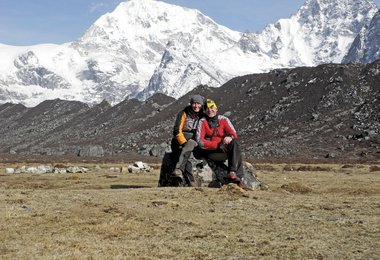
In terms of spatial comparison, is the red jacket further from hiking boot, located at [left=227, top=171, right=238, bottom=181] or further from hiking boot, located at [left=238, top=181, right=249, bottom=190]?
hiking boot, located at [left=238, top=181, right=249, bottom=190]

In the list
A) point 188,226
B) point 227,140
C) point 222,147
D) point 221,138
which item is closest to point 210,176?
point 222,147

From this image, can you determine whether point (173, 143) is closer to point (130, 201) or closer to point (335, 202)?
point (130, 201)

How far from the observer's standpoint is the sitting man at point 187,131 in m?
22.0

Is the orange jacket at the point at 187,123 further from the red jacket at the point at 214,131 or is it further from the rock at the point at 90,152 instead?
the rock at the point at 90,152

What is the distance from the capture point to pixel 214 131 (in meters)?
21.8

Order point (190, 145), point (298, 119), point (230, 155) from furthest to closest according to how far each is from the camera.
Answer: point (298, 119), point (190, 145), point (230, 155)

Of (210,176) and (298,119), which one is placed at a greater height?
(298,119)

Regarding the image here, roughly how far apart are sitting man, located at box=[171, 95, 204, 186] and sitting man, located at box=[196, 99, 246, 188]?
440mm

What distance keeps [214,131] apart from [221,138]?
415 mm

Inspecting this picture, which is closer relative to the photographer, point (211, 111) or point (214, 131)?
point (211, 111)

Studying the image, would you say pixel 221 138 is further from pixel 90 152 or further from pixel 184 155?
pixel 90 152

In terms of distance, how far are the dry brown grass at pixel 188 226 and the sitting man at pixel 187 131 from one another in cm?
284

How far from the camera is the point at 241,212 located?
15547mm

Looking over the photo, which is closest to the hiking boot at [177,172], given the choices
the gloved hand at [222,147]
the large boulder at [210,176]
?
the large boulder at [210,176]
